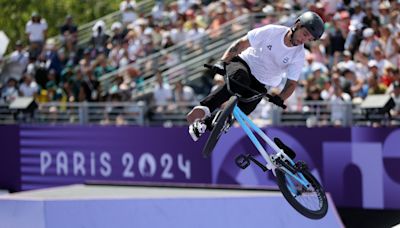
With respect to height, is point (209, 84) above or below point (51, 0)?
below

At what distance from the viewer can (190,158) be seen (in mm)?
17484

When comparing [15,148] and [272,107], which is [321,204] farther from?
[15,148]

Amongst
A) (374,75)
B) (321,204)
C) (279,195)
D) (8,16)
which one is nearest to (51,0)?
(8,16)

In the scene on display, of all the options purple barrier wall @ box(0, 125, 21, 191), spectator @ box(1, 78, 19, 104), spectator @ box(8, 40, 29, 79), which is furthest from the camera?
spectator @ box(8, 40, 29, 79)

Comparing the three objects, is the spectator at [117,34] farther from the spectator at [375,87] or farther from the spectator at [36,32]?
the spectator at [375,87]

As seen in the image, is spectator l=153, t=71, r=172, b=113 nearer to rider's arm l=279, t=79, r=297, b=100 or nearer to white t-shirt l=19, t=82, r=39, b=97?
white t-shirt l=19, t=82, r=39, b=97

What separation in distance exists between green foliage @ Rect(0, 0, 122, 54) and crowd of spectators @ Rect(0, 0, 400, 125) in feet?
28.2

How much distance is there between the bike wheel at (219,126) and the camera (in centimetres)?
1012

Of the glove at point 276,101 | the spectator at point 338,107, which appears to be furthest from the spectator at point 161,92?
the glove at point 276,101

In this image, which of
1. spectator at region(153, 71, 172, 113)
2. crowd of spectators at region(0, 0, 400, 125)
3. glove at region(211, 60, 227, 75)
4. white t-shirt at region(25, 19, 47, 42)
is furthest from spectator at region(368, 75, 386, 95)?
white t-shirt at region(25, 19, 47, 42)

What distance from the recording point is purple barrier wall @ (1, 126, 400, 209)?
596 inches

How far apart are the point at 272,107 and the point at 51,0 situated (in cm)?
1866

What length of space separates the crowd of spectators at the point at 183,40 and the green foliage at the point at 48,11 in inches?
339

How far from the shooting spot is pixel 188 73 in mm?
19953
